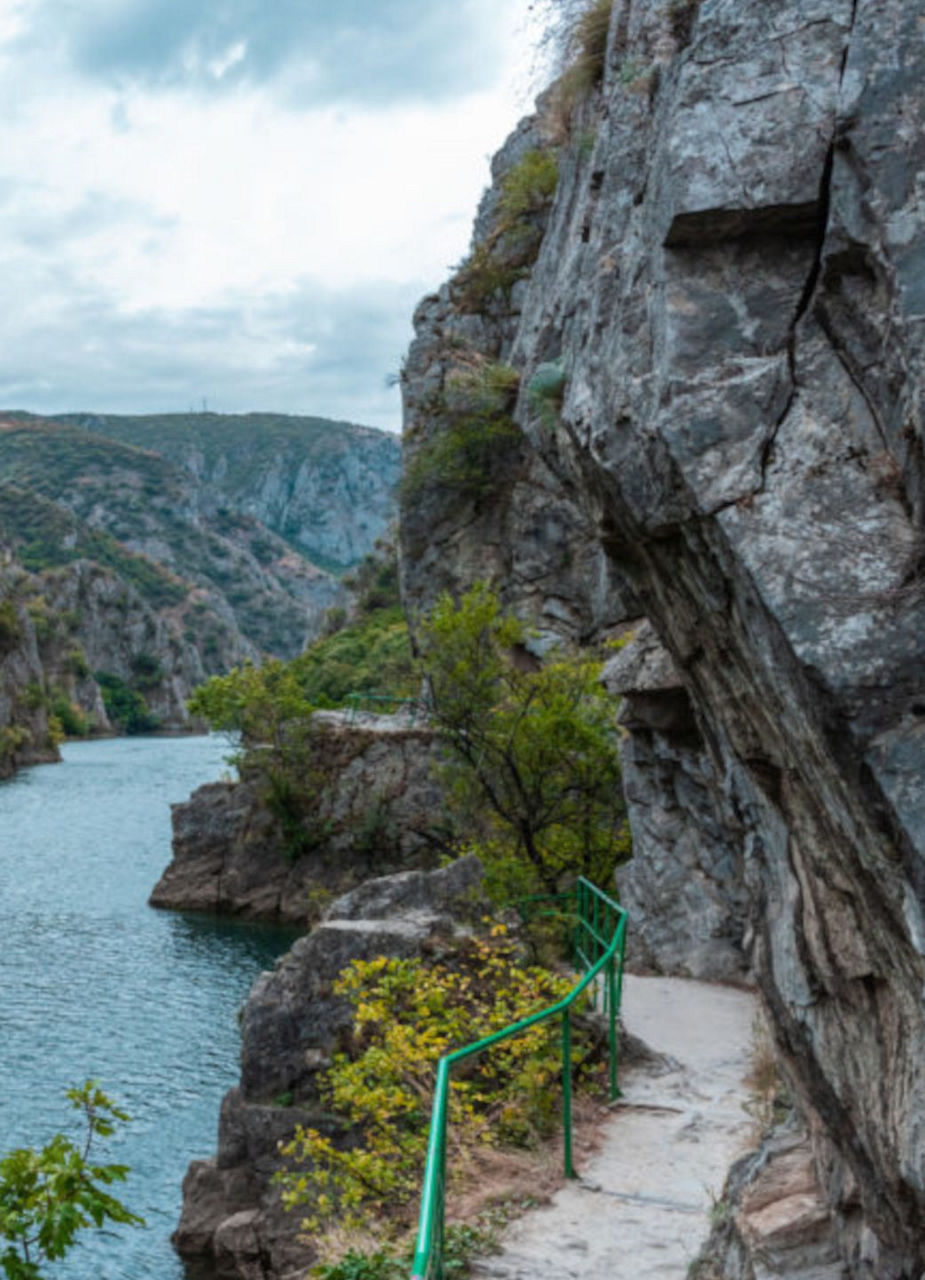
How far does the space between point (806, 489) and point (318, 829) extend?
31406 mm

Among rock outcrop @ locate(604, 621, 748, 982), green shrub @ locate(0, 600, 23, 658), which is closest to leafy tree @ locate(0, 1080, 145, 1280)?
rock outcrop @ locate(604, 621, 748, 982)

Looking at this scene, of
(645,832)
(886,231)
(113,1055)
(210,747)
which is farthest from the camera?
(210,747)

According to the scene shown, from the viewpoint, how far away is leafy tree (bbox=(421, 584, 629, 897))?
1964cm

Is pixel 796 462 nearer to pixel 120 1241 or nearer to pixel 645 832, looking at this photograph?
pixel 645 832

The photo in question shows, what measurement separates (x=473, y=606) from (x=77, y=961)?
1327cm

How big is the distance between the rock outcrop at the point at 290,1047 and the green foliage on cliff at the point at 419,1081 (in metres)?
1.17

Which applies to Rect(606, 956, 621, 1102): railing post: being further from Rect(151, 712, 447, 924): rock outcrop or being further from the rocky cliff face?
Rect(151, 712, 447, 924): rock outcrop

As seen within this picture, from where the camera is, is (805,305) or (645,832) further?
(645,832)

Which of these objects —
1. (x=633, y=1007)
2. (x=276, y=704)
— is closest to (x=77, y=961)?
(x=276, y=704)

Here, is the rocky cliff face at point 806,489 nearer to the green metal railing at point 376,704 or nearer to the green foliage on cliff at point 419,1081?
the green foliage on cliff at point 419,1081

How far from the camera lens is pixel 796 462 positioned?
4398mm

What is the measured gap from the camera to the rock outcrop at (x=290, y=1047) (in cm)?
1145

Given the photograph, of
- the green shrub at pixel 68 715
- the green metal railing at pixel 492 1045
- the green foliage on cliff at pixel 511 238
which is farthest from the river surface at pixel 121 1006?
the green shrub at pixel 68 715

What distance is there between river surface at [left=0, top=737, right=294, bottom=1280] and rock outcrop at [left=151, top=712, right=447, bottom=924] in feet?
5.44
